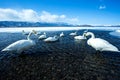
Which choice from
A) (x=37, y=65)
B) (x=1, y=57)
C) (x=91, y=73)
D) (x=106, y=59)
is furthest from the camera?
(x=1, y=57)

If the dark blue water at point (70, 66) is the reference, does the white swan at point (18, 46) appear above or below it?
above

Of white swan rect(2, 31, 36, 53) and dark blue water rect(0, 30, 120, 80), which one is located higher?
white swan rect(2, 31, 36, 53)

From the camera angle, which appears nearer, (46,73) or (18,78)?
(18,78)

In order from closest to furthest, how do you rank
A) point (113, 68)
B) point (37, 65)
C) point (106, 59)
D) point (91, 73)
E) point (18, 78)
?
point (18, 78), point (91, 73), point (113, 68), point (37, 65), point (106, 59)

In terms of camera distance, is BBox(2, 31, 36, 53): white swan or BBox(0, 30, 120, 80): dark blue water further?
BBox(2, 31, 36, 53): white swan

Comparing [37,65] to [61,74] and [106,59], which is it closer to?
[61,74]

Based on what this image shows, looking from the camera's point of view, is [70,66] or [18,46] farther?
[18,46]

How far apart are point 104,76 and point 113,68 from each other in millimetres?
2081

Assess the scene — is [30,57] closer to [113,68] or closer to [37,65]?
[37,65]

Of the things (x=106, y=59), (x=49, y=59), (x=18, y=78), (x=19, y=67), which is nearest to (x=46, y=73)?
(x=18, y=78)

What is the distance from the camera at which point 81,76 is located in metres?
10.5

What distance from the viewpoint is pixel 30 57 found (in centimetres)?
1579

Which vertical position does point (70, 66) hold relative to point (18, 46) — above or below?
below

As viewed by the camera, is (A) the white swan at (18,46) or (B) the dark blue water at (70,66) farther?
(A) the white swan at (18,46)
